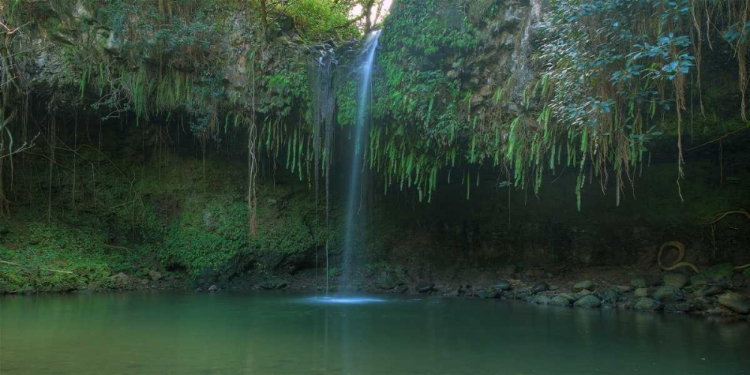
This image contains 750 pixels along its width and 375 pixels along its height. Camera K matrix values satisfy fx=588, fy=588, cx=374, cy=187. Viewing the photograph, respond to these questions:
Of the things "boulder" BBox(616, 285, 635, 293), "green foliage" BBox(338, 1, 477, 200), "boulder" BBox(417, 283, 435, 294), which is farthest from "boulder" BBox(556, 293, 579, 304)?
"green foliage" BBox(338, 1, 477, 200)


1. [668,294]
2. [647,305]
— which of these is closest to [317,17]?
[647,305]

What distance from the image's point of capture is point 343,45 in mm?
12023

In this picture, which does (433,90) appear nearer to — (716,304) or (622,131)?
(622,131)

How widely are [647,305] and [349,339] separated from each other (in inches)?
219

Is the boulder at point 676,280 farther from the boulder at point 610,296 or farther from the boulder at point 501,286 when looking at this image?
the boulder at point 501,286

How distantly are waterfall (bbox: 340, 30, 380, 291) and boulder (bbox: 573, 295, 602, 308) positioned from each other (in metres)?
4.88

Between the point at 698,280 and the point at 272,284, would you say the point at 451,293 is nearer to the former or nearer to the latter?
the point at 272,284

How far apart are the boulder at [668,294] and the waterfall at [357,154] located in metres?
5.85

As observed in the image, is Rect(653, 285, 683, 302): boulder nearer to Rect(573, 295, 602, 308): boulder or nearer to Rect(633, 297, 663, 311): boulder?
Rect(633, 297, 663, 311): boulder

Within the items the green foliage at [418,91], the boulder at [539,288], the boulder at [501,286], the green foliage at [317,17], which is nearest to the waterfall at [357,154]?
the green foliage at [418,91]

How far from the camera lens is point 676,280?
10.7m

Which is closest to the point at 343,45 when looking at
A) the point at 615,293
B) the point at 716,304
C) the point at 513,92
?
the point at 513,92

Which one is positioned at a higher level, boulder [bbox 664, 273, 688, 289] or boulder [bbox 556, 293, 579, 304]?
boulder [bbox 664, 273, 688, 289]

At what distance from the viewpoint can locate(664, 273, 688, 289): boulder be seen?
10617mm
